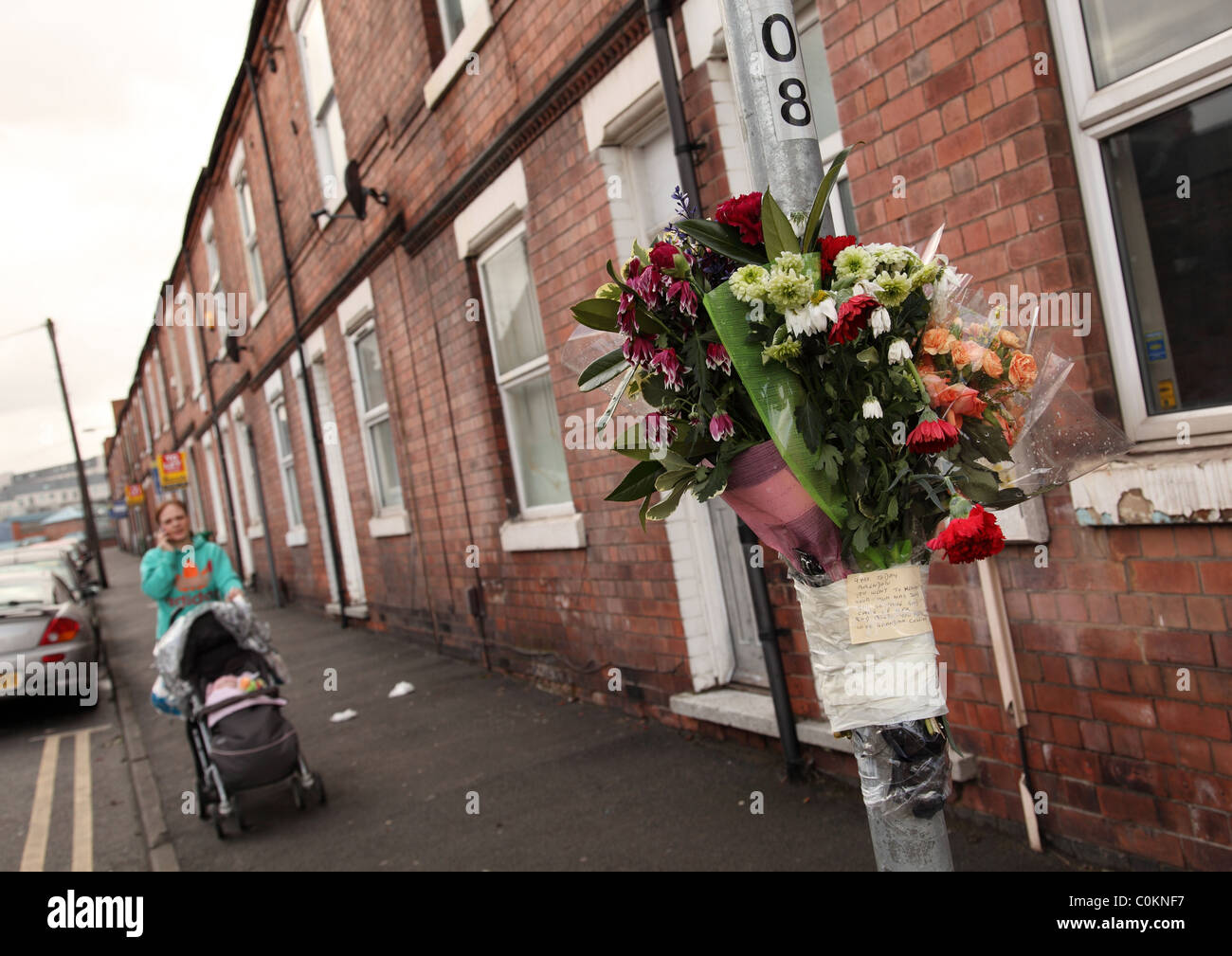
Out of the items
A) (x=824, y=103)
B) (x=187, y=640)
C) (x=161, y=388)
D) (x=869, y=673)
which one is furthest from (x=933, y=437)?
(x=161, y=388)

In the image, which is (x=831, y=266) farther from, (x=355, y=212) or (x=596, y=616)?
(x=355, y=212)

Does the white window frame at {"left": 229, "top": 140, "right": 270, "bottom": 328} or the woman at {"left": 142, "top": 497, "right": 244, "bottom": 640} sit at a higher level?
the white window frame at {"left": 229, "top": 140, "right": 270, "bottom": 328}

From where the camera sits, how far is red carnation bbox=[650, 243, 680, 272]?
79.3 inches

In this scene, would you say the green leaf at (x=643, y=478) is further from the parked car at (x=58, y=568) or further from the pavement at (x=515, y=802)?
the parked car at (x=58, y=568)

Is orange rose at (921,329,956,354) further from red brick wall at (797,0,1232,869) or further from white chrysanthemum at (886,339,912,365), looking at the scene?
red brick wall at (797,0,1232,869)

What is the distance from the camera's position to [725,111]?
5121mm

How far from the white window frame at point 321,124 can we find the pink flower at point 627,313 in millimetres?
9961

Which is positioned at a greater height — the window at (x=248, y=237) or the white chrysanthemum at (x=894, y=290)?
the window at (x=248, y=237)

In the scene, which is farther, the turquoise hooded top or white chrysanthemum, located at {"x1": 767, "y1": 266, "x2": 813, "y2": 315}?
the turquoise hooded top

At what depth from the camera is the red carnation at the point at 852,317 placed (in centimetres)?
185

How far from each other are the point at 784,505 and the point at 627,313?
20.1 inches

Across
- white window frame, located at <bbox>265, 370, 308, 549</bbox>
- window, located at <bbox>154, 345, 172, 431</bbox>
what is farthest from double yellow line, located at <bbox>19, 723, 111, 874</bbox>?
window, located at <bbox>154, 345, 172, 431</bbox>

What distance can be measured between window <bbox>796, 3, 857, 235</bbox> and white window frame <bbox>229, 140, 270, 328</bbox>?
12.9 meters

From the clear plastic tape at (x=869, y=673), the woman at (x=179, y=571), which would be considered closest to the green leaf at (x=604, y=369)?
the clear plastic tape at (x=869, y=673)
